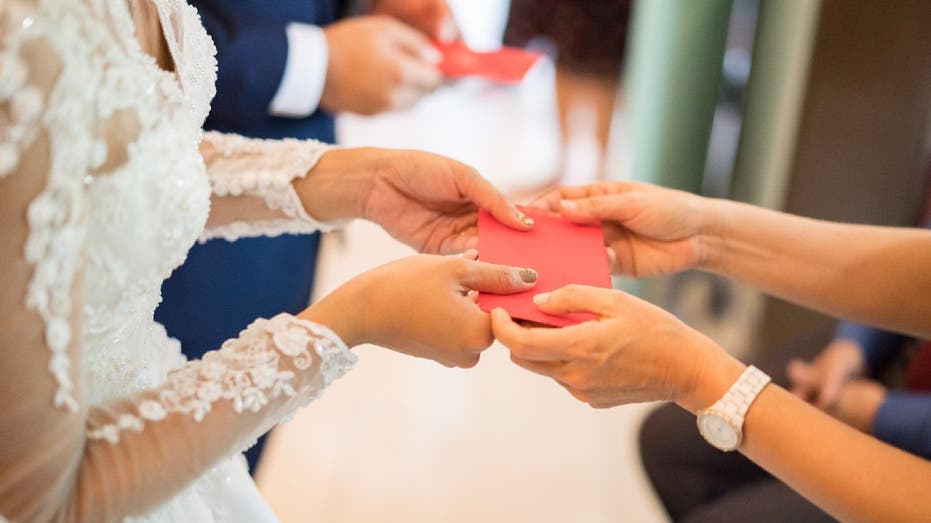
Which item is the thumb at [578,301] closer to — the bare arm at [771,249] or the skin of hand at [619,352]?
the skin of hand at [619,352]

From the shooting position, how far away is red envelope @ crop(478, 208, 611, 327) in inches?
38.1

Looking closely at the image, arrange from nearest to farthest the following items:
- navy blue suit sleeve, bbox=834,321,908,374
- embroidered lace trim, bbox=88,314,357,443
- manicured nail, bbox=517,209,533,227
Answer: embroidered lace trim, bbox=88,314,357,443 → manicured nail, bbox=517,209,533,227 → navy blue suit sleeve, bbox=834,321,908,374

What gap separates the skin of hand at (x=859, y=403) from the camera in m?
1.43

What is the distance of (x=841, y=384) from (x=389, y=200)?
2.95ft

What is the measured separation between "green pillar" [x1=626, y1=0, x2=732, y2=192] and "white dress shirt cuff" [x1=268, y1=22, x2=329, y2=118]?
1.16m

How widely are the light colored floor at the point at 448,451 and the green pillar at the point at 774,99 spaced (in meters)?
0.69

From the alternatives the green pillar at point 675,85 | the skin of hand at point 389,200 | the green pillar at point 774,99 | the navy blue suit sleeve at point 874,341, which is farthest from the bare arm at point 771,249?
the green pillar at point 675,85

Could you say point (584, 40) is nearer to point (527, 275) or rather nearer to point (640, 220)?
point (640, 220)

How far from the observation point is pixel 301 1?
1.44m

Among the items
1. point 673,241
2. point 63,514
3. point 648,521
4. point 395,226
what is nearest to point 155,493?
point 63,514

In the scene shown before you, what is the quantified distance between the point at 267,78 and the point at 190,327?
442mm

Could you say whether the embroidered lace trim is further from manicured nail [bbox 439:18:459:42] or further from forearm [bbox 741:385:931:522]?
manicured nail [bbox 439:18:459:42]

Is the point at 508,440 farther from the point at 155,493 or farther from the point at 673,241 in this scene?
the point at 155,493

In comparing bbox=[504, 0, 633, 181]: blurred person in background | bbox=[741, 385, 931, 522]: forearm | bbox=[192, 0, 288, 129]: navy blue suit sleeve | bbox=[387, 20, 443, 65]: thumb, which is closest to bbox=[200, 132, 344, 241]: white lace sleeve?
bbox=[192, 0, 288, 129]: navy blue suit sleeve
